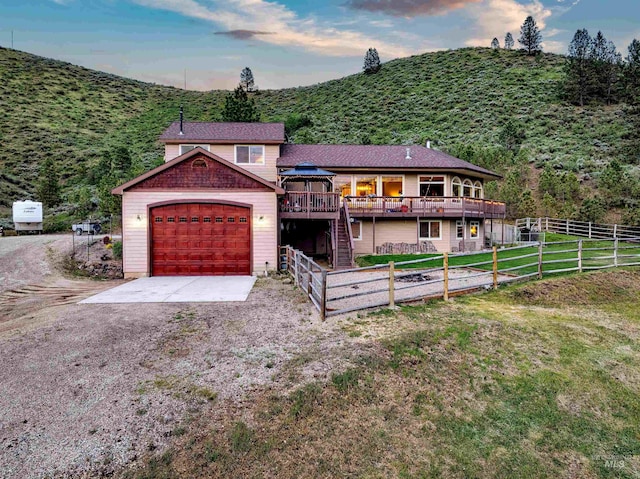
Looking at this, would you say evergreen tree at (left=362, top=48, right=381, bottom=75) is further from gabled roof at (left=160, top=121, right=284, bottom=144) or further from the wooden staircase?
the wooden staircase

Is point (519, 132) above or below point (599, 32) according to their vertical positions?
below

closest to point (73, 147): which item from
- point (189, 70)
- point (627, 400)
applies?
A: point (189, 70)

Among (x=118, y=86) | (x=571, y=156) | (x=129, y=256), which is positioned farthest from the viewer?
(x=118, y=86)

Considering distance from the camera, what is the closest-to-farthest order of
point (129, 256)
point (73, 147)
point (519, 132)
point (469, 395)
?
point (469, 395) → point (129, 256) → point (519, 132) → point (73, 147)

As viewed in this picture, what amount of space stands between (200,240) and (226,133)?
981 centimetres

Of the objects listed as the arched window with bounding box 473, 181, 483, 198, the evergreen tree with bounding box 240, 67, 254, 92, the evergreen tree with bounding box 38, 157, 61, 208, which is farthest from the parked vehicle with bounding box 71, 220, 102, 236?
the evergreen tree with bounding box 240, 67, 254, 92

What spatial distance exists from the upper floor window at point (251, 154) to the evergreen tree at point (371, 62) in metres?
53.8

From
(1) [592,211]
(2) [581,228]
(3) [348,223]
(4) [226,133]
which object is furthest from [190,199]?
(1) [592,211]

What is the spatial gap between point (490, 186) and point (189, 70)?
6612 cm

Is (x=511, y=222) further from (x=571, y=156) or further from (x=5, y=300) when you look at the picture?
(x=5, y=300)

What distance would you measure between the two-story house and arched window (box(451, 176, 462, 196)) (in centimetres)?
11

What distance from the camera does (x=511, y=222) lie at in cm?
2908

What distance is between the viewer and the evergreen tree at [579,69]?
46438 mm

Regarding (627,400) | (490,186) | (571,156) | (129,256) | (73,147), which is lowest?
(627,400)
